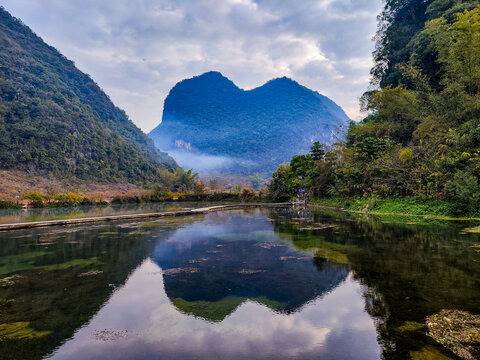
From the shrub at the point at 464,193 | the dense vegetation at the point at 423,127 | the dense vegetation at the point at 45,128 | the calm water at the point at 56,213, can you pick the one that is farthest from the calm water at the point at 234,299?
the dense vegetation at the point at 45,128

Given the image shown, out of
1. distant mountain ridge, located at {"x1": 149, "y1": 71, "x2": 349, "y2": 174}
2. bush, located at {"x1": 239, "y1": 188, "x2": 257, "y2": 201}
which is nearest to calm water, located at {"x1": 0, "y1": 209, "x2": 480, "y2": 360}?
bush, located at {"x1": 239, "y1": 188, "x2": 257, "y2": 201}

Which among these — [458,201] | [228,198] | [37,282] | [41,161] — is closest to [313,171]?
[228,198]

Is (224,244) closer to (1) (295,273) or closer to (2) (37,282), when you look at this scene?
(1) (295,273)

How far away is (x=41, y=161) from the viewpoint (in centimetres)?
5266

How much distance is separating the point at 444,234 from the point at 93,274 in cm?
1123

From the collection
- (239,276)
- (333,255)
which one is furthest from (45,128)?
(333,255)

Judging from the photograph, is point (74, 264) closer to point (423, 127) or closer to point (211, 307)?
point (211, 307)

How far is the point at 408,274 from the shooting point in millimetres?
5273

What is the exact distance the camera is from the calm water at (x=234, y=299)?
302 cm

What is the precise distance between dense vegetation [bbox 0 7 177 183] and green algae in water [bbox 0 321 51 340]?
5968 centimetres

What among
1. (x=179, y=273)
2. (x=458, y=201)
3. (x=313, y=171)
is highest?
(x=313, y=171)

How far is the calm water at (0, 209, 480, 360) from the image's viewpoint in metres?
3.02

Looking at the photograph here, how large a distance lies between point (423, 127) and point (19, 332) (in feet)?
72.2

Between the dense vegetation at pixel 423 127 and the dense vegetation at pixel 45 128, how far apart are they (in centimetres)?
5077
